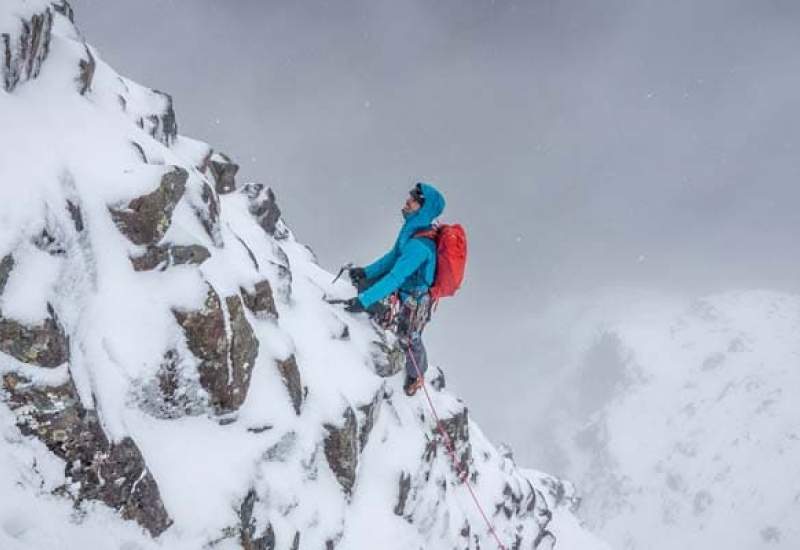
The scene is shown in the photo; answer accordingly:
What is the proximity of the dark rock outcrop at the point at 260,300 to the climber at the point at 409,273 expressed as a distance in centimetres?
212

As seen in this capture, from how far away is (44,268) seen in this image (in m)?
5.39

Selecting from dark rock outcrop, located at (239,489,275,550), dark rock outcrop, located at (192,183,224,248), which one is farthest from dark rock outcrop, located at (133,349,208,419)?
dark rock outcrop, located at (192,183,224,248)

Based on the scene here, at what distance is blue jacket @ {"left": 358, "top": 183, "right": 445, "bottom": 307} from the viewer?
395 inches

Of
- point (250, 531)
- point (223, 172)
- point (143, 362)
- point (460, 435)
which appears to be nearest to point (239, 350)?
point (143, 362)

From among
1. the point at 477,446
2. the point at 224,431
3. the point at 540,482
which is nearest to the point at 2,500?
the point at 224,431

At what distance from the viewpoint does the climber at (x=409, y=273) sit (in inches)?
398

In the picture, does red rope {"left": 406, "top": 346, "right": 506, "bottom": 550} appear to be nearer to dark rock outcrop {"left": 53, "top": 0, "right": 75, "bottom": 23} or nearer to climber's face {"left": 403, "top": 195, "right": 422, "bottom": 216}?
climber's face {"left": 403, "top": 195, "right": 422, "bottom": 216}

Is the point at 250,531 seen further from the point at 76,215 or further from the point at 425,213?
the point at 425,213

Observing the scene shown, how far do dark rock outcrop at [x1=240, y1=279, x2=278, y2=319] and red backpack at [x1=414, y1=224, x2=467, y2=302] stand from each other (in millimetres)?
3199

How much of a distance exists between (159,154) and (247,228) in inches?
146

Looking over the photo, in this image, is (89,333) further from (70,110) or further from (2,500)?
(70,110)

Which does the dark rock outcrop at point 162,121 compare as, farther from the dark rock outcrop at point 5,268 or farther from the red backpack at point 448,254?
the dark rock outcrop at point 5,268

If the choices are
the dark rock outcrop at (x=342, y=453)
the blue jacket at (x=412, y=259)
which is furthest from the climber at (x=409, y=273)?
the dark rock outcrop at (x=342, y=453)

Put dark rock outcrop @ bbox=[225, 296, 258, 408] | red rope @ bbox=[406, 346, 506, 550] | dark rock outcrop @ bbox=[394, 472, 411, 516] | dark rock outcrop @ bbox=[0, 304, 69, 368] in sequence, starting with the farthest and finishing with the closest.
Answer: red rope @ bbox=[406, 346, 506, 550] → dark rock outcrop @ bbox=[394, 472, 411, 516] → dark rock outcrop @ bbox=[225, 296, 258, 408] → dark rock outcrop @ bbox=[0, 304, 69, 368]
